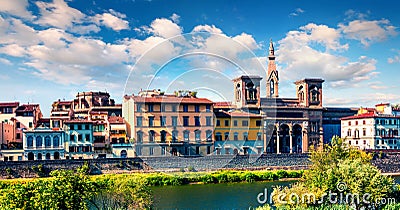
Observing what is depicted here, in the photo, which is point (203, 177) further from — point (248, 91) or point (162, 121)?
point (248, 91)

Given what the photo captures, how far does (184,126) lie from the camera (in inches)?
2159

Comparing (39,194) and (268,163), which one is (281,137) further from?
(39,194)

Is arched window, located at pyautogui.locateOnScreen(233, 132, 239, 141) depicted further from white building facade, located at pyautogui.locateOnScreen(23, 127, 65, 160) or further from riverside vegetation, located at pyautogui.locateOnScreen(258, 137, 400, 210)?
riverside vegetation, located at pyautogui.locateOnScreen(258, 137, 400, 210)

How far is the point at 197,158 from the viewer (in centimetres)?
5219

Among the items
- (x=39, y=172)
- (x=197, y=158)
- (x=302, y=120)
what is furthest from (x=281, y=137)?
(x=39, y=172)

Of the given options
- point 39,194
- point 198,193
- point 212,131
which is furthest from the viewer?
point 212,131

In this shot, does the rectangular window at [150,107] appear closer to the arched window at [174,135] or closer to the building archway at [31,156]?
the arched window at [174,135]

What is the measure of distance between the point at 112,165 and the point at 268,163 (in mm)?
18043

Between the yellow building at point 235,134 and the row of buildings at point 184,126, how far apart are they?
126 millimetres

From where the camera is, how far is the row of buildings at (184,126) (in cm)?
5162

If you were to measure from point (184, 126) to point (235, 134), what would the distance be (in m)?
7.38

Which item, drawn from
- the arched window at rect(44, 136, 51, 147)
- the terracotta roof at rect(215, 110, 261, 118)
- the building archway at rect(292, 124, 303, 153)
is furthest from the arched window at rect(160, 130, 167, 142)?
the building archway at rect(292, 124, 303, 153)

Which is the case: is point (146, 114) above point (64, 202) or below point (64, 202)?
above

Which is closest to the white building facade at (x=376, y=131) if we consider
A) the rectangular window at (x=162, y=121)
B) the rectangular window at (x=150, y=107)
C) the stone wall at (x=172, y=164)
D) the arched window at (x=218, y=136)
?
the stone wall at (x=172, y=164)
